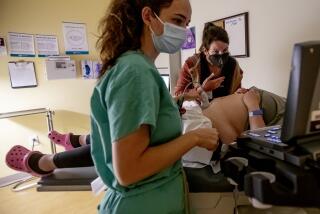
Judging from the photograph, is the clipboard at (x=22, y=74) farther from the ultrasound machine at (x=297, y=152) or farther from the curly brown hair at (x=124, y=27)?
the ultrasound machine at (x=297, y=152)

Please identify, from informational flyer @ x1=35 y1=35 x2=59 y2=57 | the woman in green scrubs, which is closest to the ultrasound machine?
the woman in green scrubs

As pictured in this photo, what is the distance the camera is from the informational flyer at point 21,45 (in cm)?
300

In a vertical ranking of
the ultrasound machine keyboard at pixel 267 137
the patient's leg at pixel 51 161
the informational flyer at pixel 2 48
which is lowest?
the patient's leg at pixel 51 161

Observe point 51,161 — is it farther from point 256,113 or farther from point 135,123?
point 135,123

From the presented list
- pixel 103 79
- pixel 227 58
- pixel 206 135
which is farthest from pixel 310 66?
pixel 227 58

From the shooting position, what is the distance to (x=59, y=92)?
10.9ft

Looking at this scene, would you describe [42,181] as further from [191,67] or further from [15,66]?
[15,66]

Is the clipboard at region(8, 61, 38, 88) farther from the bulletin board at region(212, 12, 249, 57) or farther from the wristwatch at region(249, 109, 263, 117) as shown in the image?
the wristwatch at region(249, 109, 263, 117)

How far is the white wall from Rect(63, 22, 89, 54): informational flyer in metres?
1.95

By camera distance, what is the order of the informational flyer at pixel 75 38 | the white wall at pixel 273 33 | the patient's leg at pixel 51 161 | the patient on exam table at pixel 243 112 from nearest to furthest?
the patient on exam table at pixel 243 112 → the white wall at pixel 273 33 → the patient's leg at pixel 51 161 → the informational flyer at pixel 75 38

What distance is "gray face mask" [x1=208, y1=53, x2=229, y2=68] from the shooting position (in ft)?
5.85

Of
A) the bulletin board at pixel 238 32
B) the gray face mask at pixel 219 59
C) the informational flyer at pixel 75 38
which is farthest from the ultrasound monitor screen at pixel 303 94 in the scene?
the informational flyer at pixel 75 38

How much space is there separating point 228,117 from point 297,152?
75cm

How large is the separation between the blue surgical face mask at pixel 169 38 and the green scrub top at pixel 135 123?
103mm
